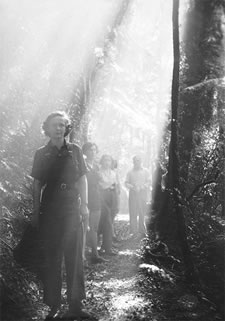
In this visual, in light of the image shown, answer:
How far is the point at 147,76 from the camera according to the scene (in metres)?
24.7

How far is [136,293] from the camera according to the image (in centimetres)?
572

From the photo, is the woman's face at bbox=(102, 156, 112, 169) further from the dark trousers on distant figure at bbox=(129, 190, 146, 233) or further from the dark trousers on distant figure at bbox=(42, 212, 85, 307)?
the dark trousers on distant figure at bbox=(42, 212, 85, 307)

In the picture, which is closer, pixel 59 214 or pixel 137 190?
pixel 59 214

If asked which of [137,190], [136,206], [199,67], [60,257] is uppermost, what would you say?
[199,67]

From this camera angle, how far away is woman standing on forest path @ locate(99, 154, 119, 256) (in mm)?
8195

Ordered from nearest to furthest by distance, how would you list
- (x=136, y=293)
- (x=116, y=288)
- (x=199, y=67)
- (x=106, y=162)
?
(x=136, y=293) < (x=116, y=288) < (x=106, y=162) < (x=199, y=67)

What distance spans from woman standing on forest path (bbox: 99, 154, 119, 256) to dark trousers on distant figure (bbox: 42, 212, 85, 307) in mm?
3562

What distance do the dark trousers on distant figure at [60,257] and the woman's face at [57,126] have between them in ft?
2.98

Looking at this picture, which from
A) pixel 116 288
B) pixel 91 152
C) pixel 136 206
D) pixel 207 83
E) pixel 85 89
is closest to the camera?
pixel 116 288

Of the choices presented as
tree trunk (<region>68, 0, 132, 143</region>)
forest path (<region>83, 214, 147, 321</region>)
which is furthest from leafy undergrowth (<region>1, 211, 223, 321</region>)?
tree trunk (<region>68, 0, 132, 143</region>)

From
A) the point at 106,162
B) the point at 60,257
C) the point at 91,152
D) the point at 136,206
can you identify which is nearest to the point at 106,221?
the point at 106,162

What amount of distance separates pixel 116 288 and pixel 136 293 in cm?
35

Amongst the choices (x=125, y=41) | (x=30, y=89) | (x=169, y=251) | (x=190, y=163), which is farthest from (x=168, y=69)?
Result: (x=169, y=251)

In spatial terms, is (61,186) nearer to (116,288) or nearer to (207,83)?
(116,288)
